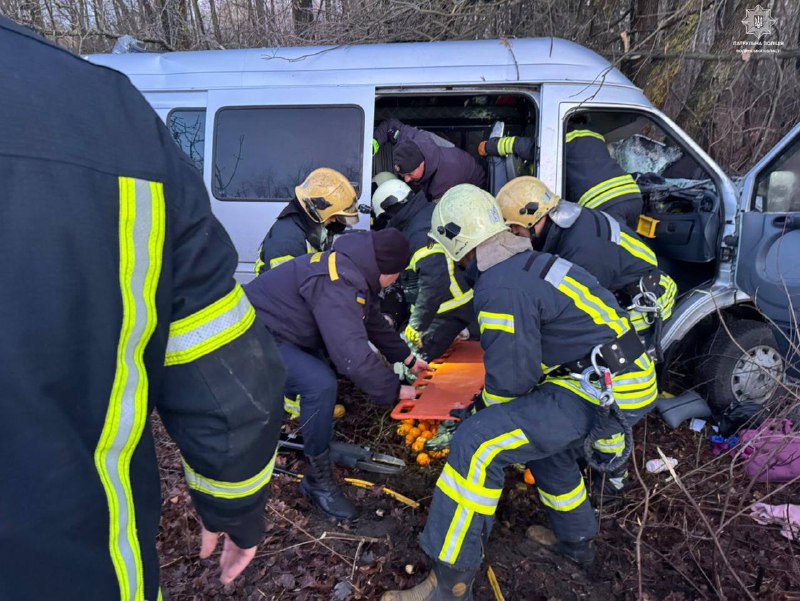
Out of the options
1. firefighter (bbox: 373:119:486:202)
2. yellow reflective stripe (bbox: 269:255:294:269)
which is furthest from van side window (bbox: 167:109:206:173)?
firefighter (bbox: 373:119:486:202)

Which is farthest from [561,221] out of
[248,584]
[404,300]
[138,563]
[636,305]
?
[138,563]

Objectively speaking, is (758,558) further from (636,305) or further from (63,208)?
(63,208)

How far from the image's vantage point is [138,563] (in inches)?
36.7

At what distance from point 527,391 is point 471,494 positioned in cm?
53

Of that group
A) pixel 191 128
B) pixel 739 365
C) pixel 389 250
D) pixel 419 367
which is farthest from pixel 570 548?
pixel 191 128

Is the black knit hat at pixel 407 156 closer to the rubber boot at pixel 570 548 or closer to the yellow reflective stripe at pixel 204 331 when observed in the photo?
the rubber boot at pixel 570 548

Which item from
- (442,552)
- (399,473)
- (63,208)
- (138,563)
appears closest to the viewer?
(63,208)

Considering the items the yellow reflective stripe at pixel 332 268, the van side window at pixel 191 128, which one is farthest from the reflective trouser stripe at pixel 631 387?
the van side window at pixel 191 128

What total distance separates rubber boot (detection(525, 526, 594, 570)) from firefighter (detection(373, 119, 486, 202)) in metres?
2.86

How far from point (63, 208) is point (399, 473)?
2957mm

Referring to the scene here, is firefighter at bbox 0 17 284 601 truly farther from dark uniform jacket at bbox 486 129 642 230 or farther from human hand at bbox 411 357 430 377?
dark uniform jacket at bbox 486 129 642 230

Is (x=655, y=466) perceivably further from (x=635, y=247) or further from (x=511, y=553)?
(x=635, y=247)

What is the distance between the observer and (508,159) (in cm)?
451

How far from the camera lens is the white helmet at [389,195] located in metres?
4.38
